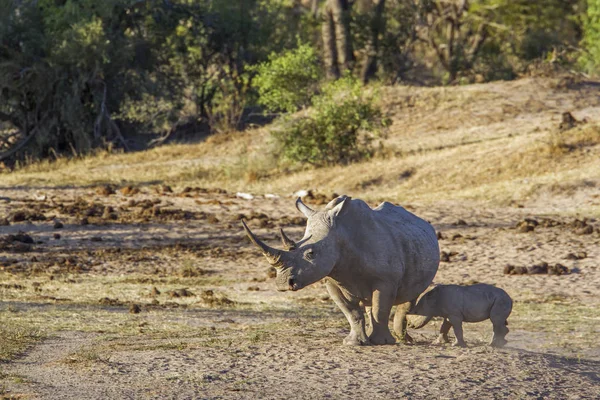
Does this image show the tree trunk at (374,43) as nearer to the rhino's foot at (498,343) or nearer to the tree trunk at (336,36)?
the tree trunk at (336,36)

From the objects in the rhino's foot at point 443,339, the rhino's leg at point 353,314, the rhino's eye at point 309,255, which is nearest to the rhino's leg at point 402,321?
the rhino's foot at point 443,339

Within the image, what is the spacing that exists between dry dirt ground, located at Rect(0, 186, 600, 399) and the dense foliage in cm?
686

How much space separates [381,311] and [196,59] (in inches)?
1013

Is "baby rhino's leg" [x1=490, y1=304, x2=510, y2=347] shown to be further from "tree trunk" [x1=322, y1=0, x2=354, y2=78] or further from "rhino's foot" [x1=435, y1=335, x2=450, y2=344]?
"tree trunk" [x1=322, y1=0, x2=354, y2=78]

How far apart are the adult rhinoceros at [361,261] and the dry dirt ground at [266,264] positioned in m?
0.30

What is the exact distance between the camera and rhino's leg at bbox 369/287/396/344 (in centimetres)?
774

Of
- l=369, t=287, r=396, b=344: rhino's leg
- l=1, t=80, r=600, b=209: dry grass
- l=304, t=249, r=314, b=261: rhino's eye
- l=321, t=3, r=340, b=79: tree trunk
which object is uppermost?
l=304, t=249, r=314, b=261: rhino's eye

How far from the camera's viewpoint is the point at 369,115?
23.9 metres

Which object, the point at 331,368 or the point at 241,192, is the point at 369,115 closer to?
the point at 241,192

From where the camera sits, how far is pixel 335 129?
23.8m

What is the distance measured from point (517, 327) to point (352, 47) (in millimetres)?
24753

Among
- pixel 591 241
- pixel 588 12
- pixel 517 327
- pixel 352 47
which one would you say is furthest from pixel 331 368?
pixel 588 12

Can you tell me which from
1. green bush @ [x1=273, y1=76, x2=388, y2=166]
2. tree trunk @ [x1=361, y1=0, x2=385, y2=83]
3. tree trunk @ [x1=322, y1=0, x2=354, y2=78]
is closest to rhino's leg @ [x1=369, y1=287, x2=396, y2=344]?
green bush @ [x1=273, y1=76, x2=388, y2=166]

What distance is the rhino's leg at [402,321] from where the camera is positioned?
8.35 meters
